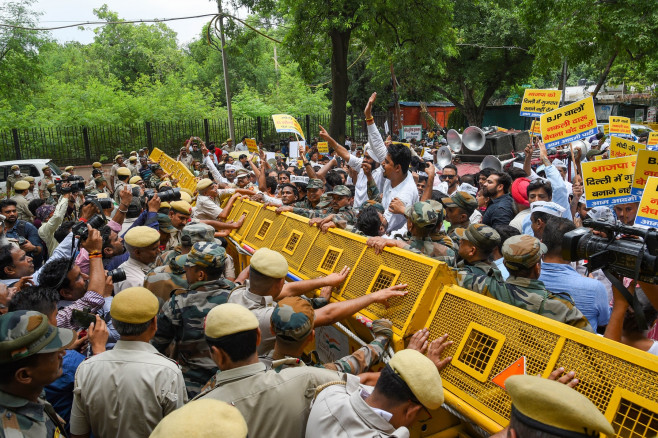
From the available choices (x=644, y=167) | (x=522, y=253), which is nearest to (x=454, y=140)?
(x=644, y=167)

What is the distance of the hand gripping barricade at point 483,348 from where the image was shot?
1.90 m

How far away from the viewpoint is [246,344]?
2172mm

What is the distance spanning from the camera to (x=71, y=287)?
3436 millimetres

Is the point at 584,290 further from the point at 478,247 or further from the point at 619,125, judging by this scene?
the point at 619,125

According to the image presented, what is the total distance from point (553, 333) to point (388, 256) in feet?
4.57

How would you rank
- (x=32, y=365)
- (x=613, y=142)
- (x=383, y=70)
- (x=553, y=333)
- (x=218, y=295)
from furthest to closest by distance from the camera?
(x=383, y=70) → (x=613, y=142) → (x=218, y=295) → (x=553, y=333) → (x=32, y=365)

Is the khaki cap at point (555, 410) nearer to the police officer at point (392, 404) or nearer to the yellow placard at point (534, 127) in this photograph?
the police officer at point (392, 404)

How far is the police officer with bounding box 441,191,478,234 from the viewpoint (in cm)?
451

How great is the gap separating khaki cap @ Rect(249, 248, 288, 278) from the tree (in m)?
15.0

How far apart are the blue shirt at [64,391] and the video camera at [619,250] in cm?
293

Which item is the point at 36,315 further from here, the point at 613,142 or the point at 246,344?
the point at 613,142

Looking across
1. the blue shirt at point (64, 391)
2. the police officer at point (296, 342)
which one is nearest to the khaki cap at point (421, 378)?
the police officer at point (296, 342)

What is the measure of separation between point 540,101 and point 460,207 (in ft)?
18.9

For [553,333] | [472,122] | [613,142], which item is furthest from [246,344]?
[472,122]
